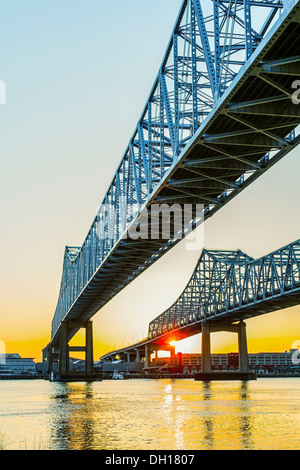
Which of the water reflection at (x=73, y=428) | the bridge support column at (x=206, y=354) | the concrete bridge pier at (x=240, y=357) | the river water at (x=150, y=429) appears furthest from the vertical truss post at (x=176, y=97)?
the bridge support column at (x=206, y=354)

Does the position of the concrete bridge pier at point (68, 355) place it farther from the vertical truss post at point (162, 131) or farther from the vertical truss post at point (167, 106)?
the vertical truss post at point (167, 106)

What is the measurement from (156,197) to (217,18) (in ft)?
47.5

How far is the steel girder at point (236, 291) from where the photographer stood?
87.4 m

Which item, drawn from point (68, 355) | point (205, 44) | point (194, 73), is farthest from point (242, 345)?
point (205, 44)

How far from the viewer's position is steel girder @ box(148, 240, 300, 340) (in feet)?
287

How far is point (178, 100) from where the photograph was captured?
104 feet

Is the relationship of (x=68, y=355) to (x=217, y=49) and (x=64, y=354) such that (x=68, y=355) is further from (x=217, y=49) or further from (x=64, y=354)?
(x=217, y=49)

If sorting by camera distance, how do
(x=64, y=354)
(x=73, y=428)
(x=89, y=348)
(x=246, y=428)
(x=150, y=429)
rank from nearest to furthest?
(x=150, y=429), (x=246, y=428), (x=73, y=428), (x=89, y=348), (x=64, y=354)

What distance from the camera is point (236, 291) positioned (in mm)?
108938
